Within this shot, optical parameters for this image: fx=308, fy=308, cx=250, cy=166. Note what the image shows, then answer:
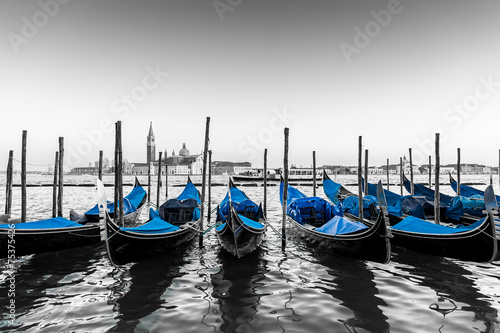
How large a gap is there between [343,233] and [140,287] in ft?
12.9

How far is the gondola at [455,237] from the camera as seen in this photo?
17.5 feet

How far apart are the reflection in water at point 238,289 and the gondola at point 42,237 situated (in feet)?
10.8

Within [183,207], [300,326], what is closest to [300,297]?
[300,326]

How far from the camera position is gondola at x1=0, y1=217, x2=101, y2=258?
19.1 ft

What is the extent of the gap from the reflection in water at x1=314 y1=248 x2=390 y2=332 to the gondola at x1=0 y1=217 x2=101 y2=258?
17.8 ft

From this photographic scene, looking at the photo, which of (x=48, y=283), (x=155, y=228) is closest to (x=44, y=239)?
(x=48, y=283)

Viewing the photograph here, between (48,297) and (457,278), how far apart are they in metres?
6.52

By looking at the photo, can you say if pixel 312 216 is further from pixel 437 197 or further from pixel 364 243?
pixel 437 197

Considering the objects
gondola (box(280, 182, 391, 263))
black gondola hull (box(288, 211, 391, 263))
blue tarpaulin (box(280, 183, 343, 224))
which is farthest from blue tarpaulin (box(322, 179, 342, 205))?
black gondola hull (box(288, 211, 391, 263))

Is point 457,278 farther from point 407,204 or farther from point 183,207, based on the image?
point 183,207

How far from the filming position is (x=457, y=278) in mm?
5262

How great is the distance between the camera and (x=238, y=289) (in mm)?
4836

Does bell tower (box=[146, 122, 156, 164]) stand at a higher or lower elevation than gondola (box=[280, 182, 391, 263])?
higher

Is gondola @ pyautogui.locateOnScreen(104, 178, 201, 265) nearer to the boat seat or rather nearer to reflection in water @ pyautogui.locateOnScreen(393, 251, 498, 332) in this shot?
the boat seat
